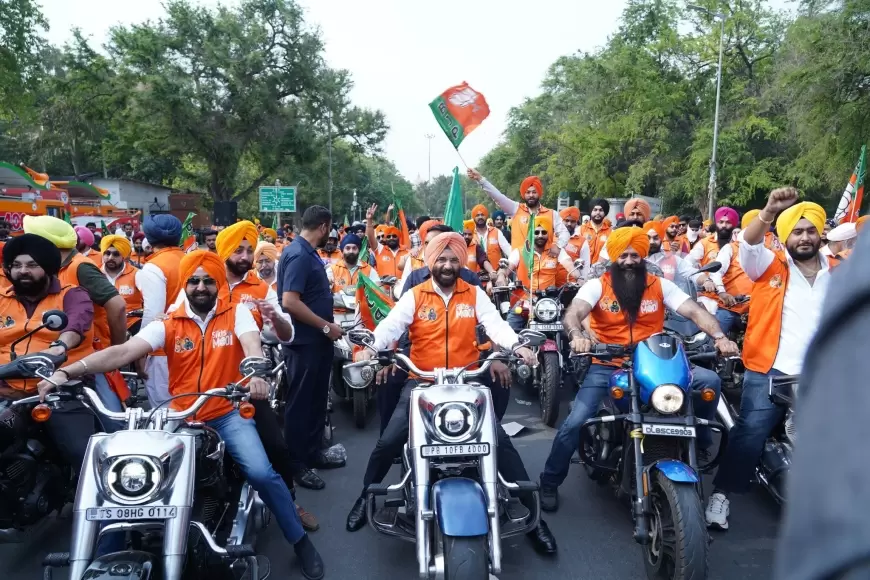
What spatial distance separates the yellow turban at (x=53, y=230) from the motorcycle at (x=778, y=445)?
461 cm

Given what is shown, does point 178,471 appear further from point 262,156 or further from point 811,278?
point 262,156

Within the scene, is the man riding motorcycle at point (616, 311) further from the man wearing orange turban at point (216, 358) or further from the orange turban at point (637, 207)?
the orange turban at point (637, 207)

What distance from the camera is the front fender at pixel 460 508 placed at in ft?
9.94

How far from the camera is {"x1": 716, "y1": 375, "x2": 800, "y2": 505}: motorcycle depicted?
3.92 meters

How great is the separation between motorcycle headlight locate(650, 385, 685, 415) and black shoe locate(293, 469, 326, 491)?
268cm

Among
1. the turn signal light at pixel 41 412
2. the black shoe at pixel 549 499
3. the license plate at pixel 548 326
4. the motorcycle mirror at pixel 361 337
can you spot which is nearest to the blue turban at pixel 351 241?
the license plate at pixel 548 326

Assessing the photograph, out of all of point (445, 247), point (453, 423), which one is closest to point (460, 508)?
point (453, 423)

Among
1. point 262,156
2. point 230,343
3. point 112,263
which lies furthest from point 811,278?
point 262,156

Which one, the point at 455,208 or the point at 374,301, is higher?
the point at 455,208

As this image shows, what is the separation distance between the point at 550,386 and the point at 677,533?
297cm

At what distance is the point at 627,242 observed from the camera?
14.8 feet

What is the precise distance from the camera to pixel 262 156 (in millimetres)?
35500

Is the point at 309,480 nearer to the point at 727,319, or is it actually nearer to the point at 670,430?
the point at 670,430

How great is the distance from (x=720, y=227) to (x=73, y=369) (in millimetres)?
7061
